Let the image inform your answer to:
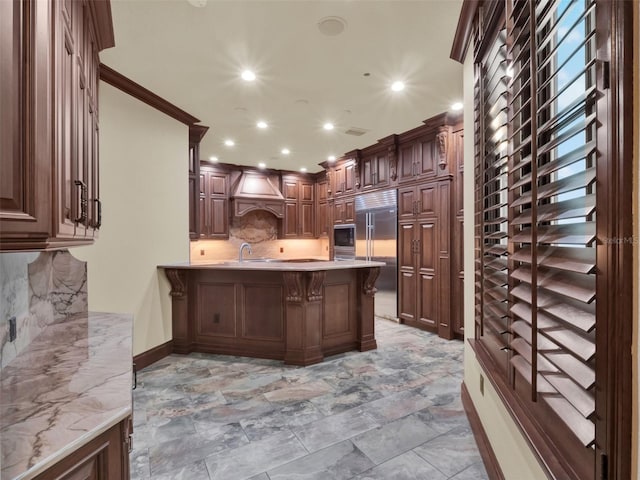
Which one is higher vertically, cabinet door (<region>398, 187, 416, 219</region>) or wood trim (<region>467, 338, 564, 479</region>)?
cabinet door (<region>398, 187, 416, 219</region>)

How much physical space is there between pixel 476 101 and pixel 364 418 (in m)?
2.26

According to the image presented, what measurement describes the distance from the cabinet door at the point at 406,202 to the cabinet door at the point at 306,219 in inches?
103

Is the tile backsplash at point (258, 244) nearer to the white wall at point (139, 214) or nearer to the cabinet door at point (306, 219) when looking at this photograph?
the cabinet door at point (306, 219)

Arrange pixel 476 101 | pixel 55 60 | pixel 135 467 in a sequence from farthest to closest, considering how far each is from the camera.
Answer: pixel 476 101, pixel 135 467, pixel 55 60

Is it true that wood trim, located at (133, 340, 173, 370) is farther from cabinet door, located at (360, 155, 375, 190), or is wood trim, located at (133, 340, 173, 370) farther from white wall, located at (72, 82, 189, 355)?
cabinet door, located at (360, 155, 375, 190)

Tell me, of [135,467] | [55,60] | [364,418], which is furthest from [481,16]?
[135,467]

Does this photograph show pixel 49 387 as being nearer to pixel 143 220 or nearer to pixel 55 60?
pixel 55 60

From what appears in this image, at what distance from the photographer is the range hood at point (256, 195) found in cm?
630

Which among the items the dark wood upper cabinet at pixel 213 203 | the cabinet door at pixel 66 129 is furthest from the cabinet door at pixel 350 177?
the cabinet door at pixel 66 129

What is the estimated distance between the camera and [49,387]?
1.20 meters

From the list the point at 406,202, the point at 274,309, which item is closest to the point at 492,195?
the point at 274,309

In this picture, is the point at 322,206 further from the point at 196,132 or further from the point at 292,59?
the point at 292,59

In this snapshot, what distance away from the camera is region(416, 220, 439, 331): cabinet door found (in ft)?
14.2

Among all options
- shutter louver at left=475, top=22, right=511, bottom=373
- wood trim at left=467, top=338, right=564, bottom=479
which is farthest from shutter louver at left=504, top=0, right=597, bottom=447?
shutter louver at left=475, top=22, right=511, bottom=373
